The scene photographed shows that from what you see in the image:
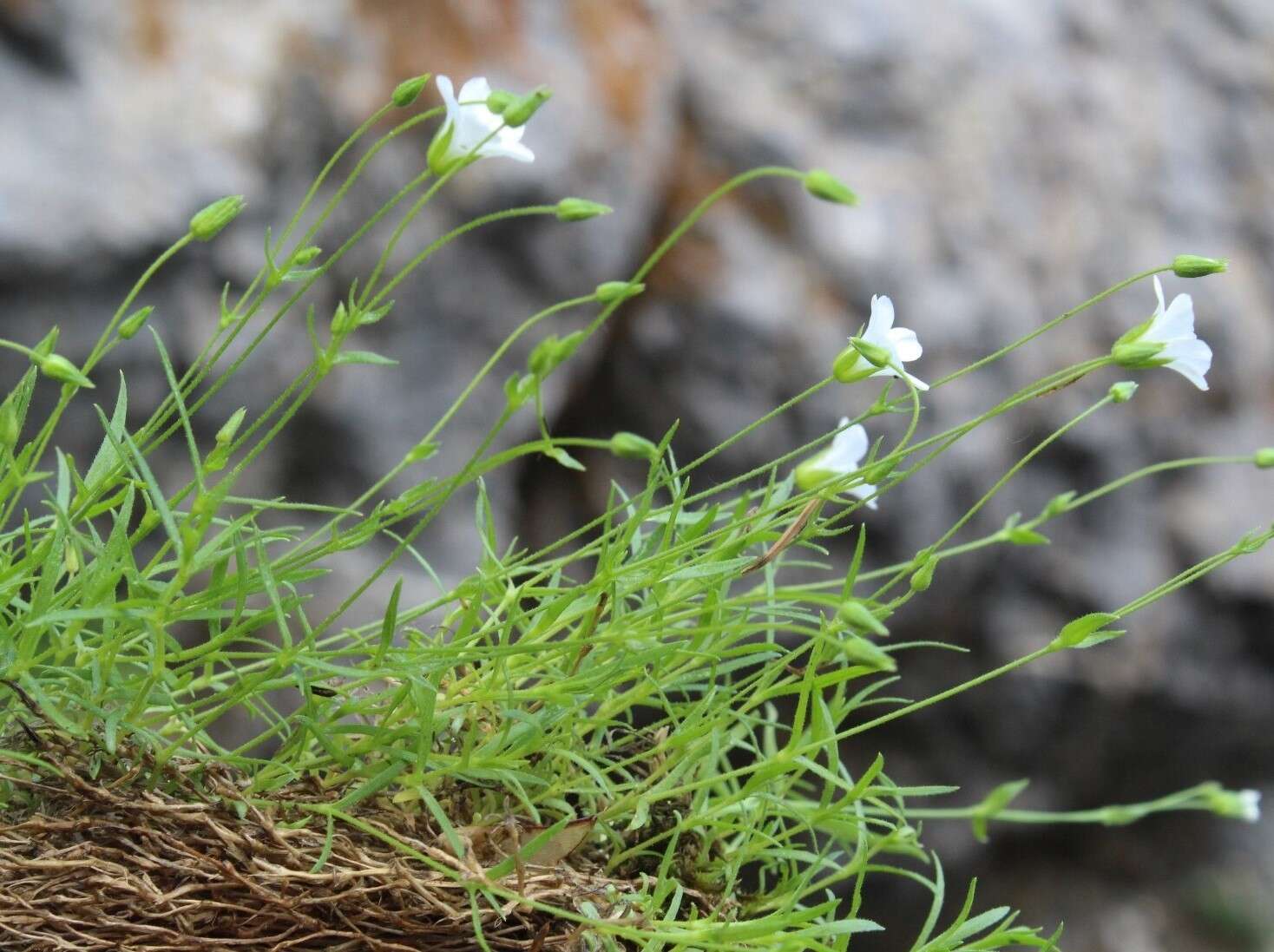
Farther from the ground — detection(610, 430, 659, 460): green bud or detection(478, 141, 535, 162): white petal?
detection(478, 141, 535, 162): white petal

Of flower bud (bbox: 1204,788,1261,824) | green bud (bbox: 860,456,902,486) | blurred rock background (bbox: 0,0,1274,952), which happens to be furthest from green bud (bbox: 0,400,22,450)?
blurred rock background (bbox: 0,0,1274,952)

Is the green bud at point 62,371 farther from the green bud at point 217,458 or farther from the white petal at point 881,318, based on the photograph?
the white petal at point 881,318

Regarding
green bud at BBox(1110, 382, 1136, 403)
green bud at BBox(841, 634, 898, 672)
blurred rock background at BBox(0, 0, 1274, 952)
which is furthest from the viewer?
blurred rock background at BBox(0, 0, 1274, 952)

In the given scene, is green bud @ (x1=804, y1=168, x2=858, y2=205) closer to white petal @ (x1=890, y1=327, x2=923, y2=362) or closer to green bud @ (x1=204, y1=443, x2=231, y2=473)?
white petal @ (x1=890, y1=327, x2=923, y2=362)

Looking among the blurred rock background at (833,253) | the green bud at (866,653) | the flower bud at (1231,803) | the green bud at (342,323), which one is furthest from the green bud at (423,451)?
the blurred rock background at (833,253)

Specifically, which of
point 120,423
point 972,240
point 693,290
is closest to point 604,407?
point 693,290

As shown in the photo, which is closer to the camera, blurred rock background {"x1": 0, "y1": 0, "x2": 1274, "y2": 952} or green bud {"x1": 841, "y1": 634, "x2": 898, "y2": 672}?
green bud {"x1": 841, "y1": 634, "x2": 898, "y2": 672}
